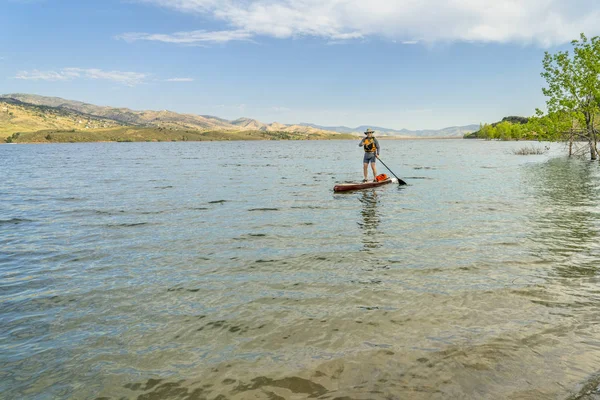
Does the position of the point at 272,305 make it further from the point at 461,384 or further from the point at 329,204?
the point at 329,204

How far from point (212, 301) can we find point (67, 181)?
31569 mm

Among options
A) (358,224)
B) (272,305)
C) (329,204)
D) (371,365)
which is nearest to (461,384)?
(371,365)

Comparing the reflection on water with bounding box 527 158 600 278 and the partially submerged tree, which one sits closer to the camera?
the reflection on water with bounding box 527 158 600 278

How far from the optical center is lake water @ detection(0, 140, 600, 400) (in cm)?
538

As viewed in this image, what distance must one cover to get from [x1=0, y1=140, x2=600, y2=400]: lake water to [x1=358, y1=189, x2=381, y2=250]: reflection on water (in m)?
0.26

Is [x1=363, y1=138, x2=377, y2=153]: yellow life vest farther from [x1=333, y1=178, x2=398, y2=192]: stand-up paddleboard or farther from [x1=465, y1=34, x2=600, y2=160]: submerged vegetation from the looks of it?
[x1=465, y1=34, x2=600, y2=160]: submerged vegetation

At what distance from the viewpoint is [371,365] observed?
569 centimetres

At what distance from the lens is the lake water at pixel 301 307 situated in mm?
5378

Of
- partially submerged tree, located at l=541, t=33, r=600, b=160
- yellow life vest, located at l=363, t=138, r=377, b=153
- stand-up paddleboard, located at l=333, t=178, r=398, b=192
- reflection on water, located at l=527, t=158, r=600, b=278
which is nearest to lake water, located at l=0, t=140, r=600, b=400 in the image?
reflection on water, located at l=527, t=158, r=600, b=278

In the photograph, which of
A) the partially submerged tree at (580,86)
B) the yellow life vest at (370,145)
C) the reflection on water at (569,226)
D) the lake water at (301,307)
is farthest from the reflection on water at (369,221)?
the partially submerged tree at (580,86)

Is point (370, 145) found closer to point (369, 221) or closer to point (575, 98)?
point (369, 221)

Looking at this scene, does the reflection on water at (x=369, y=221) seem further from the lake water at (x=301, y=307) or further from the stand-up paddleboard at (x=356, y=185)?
the stand-up paddleboard at (x=356, y=185)

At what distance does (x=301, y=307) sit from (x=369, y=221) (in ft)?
30.4

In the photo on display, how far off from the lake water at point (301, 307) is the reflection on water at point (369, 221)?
0.85 feet
